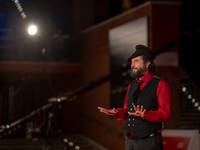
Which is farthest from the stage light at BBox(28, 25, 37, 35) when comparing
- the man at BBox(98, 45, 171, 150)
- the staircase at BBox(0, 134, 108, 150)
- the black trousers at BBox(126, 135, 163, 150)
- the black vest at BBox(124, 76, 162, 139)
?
the staircase at BBox(0, 134, 108, 150)

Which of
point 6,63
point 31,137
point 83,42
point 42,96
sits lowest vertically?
point 31,137

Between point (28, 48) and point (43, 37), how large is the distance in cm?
59

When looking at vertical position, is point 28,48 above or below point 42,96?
above

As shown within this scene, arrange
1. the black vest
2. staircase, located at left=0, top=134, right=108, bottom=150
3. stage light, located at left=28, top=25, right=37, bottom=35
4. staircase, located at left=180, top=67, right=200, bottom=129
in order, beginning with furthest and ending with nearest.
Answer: staircase, located at left=0, top=134, right=108, bottom=150, staircase, located at left=180, top=67, right=200, bottom=129, stage light, located at left=28, top=25, right=37, bottom=35, the black vest

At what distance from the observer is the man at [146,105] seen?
2.36m

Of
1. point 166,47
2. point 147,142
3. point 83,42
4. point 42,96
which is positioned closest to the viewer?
point 147,142

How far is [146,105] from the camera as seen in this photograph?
240cm

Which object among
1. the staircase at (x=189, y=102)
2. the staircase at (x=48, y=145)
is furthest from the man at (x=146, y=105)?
the staircase at (x=48, y=145)

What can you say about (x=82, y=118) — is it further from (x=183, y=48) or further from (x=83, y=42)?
(x=183, y=48)

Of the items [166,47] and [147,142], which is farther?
[166,47]

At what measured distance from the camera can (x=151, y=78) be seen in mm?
2480

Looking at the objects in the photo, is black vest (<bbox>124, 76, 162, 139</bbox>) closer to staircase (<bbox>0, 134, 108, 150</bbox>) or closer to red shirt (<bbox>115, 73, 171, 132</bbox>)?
red shirt (<bbox>115, 73, 171, 132</bbox>)

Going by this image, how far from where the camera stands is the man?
2361 millimetres

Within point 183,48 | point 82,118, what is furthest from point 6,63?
point 183,48
